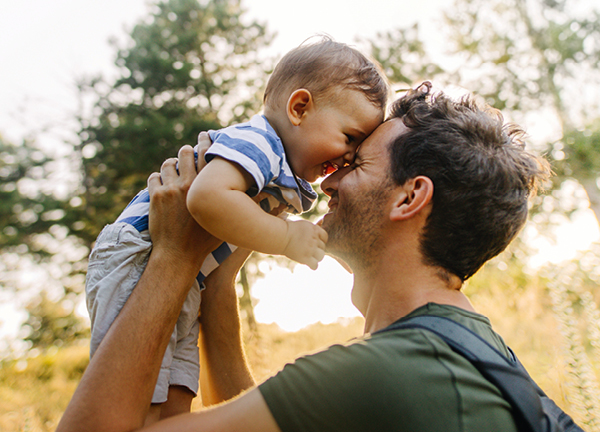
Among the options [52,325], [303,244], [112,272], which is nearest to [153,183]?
[112,272]

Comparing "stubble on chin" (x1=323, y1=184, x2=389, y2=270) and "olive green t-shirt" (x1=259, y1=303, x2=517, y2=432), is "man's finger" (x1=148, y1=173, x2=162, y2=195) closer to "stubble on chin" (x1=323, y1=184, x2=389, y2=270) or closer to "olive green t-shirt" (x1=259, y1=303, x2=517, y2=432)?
"stubble on chin" (x1=323, y1=184, x2=389, y2=270)

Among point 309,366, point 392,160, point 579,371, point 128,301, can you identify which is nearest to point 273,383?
point 309,366

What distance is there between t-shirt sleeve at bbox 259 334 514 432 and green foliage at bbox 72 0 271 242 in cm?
1104

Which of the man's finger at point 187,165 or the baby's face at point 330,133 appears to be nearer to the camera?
the man's finger at point 187,165

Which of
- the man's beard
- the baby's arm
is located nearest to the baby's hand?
the baby's arm

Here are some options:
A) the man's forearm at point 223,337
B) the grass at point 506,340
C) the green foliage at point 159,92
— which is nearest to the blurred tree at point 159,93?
the green foliage at point 159,92

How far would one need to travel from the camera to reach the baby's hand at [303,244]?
1.63m

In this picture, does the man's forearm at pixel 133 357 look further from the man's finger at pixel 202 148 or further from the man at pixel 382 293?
the man's finger at pixel 202 148

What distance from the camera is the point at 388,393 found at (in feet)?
3.58

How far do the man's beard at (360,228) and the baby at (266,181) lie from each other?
0.68 feet

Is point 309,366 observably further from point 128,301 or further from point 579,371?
point 579,371

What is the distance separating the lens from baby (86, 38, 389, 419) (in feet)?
4.99

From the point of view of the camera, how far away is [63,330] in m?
16.5

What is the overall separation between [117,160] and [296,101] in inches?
461
